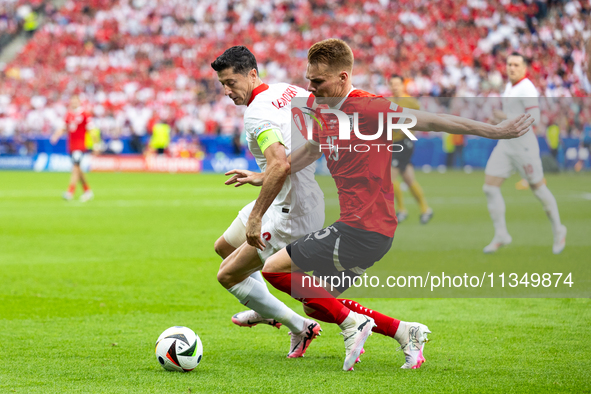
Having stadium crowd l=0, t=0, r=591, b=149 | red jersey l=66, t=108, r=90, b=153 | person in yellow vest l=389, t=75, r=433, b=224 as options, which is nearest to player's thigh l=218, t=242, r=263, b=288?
person in yellow vest l=389, t=75, r=433, b=224

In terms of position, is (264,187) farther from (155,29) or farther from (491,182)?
(155,29)

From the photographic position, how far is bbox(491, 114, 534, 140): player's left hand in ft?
13.2

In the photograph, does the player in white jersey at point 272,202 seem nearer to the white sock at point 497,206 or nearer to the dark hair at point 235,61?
the dark hair at point 235,61

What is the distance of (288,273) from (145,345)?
4.44ft

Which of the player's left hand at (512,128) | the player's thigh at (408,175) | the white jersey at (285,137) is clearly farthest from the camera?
the player's thigh at (408,175)

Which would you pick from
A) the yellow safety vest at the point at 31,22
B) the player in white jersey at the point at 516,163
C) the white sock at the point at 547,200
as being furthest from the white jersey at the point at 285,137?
the yellow safety vest at the point at 31,22

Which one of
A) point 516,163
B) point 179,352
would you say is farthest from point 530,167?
point 179,352

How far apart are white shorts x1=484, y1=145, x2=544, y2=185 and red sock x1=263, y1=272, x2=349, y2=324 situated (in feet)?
15.8

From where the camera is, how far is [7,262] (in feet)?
29.9

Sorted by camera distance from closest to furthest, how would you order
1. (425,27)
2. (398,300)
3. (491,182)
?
(398,300) < (491,182) < (425,27)

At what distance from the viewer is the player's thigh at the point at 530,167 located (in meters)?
8.52

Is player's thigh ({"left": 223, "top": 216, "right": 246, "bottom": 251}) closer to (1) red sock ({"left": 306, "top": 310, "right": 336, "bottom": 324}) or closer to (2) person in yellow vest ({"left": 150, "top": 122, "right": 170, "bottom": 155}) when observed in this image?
(1) red sock ({"left": 306, "top": 310, "right": 336, "bottom": 324})

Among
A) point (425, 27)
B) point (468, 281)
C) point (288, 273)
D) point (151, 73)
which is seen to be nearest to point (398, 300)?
point (468, 281)

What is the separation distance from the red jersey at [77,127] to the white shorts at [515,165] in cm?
1175
